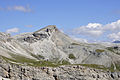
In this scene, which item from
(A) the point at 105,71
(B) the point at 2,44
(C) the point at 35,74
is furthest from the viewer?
(B) the point at 2,44

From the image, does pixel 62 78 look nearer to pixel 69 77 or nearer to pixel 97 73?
pixel 69 77

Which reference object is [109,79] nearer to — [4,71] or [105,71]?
[105,71]

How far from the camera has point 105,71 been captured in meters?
132

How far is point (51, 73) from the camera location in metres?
118

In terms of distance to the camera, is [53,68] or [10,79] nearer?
[10,79]

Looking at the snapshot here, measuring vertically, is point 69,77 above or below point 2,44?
below

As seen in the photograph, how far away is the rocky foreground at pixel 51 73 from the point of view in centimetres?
11112

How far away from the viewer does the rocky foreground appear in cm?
11112

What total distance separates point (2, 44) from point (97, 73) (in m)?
81.6

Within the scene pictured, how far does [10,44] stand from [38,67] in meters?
86.5

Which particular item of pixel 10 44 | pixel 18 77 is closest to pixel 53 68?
pixel 18 77

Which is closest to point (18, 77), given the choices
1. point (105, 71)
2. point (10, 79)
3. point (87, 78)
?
point (10, 79)

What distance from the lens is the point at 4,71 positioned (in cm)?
10981

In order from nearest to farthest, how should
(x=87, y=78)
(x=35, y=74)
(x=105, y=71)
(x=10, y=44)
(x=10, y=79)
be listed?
(x=10, y=79), (x=35, y=74), (x=87, y=78), (x=105, y=71), (x=10, y=44)
